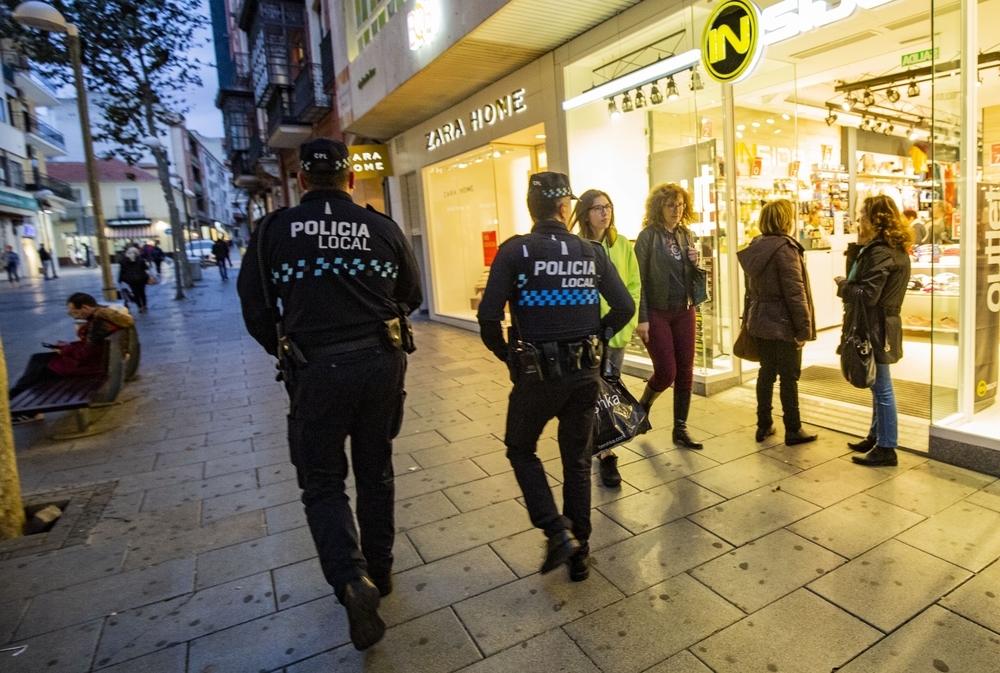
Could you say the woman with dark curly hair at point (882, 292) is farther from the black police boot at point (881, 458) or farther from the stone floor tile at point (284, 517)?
the stone floor tile at point (284, 517)

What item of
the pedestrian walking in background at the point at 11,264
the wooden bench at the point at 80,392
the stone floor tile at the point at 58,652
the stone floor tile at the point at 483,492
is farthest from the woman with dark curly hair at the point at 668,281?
the pedestrian walking in background at the point at 11,264

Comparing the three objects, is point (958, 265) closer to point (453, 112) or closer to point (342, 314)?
point (342, 314)

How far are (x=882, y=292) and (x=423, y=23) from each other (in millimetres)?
6555

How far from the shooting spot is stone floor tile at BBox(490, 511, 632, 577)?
3170 millimetres

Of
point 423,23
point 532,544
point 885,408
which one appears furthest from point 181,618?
point 423,23

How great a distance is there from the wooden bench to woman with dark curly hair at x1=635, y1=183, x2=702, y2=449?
5.05 metres

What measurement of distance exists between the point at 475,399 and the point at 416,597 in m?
3.63

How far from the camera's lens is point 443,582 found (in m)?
3.05

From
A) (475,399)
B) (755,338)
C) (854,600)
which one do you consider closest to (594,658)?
(854,600)

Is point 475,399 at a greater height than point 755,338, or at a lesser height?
lesser

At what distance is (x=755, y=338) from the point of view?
4668 millimetres

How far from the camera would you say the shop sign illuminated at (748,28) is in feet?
16.2

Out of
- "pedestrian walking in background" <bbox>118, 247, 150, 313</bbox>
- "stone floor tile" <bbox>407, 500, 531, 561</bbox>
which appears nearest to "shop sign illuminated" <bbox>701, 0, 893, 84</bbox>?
"stone floor tile" <bbox>407, 500, 531, 561</bbox>

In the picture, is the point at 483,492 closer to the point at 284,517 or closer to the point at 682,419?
the point at 284,517
